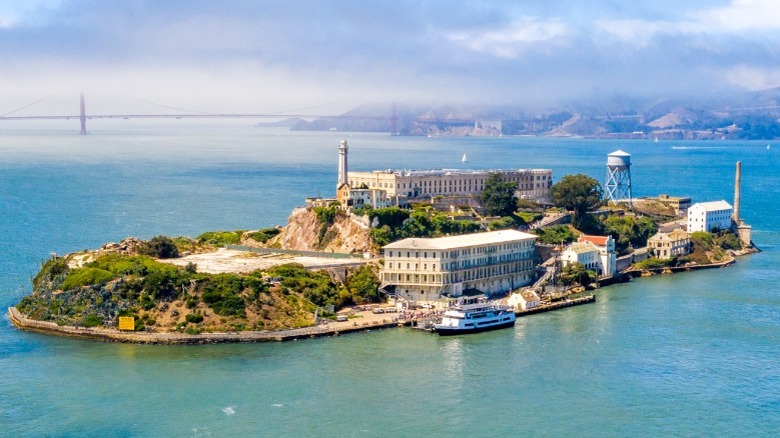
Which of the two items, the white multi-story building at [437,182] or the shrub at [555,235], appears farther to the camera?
the white multi-story building at [437,182]

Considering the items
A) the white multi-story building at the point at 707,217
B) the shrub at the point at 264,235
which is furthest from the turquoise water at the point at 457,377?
the shrub at the point at 264,235

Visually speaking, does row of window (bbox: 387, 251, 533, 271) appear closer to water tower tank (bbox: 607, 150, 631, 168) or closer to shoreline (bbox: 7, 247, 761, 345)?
shoreline (bbox: 7, 247, 761, 345)

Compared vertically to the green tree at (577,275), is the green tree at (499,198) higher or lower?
higher

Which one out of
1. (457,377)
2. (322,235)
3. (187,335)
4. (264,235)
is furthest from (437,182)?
(457,377)

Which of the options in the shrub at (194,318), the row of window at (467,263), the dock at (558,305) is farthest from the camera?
the row of window at (467,263)

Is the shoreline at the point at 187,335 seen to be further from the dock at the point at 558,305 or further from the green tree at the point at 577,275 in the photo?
the green tree at the point at 577,275

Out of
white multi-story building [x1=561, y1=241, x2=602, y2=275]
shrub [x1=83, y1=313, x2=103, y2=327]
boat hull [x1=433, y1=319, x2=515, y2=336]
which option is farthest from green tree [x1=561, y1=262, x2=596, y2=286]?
shrub [x1=83, y1=313, x2=103, y2=327]
